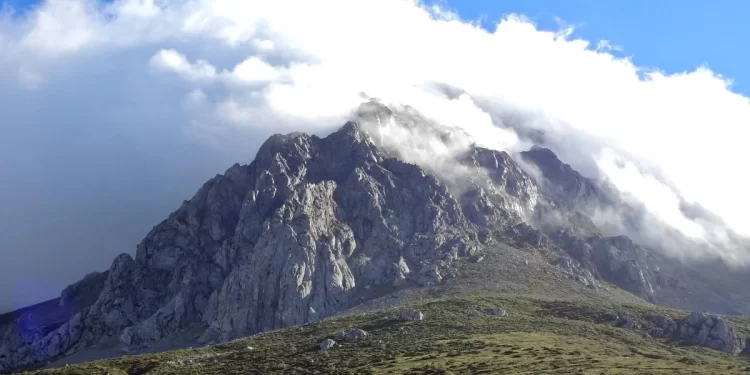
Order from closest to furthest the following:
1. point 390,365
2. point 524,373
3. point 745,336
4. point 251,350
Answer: point 524,373
point 390,365
point 251,350
point 745,336

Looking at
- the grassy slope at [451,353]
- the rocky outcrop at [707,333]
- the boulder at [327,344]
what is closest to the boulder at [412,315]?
the grassy slope at [451,353]

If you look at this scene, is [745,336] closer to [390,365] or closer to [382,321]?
[382,321]

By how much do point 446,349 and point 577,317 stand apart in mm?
64074

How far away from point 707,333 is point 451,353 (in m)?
81.4

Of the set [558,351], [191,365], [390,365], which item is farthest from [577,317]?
[191,365]

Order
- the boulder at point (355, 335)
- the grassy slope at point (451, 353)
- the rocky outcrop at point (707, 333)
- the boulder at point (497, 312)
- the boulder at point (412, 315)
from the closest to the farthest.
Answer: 1. the grassy slope at point (451, 353)
2. the boulder at point (355, 335)
3. the rocky outcrop at point (707, 333)
4. the boulder at point (412, 315)
5. the boulder at point (497, 312)

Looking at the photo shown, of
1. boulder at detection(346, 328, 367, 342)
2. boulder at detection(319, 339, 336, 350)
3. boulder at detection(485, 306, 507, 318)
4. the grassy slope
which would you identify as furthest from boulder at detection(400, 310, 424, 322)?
boulder at detection(319, 339, 336, 350)

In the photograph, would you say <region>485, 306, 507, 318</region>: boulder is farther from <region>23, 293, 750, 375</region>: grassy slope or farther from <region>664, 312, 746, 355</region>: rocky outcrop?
<region>664, 312, 746, 355</region>: rocky outcrop

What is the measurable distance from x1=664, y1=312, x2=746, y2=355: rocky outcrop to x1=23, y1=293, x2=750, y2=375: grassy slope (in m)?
9.10

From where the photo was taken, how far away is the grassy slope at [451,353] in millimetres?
134125

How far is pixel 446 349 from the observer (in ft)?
491

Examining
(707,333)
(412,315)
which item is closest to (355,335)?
(412,315)

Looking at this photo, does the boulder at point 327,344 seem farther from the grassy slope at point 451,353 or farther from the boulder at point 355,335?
the boulder at point 355,335

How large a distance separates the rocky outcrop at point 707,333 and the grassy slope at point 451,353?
358 inches
